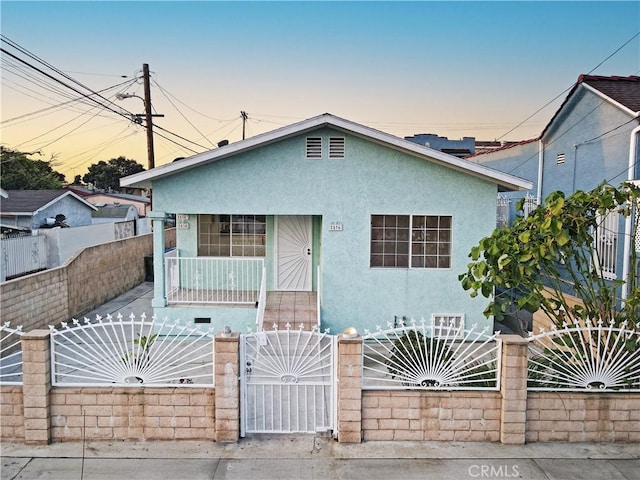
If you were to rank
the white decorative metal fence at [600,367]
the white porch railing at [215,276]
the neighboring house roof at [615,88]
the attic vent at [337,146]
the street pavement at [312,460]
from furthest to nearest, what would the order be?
1. the white porch railing at [215,276]
2. the attic vent at [337,146]
3. the neighboring house roof at [615,88]
4. the white decorative metal fence at [600,367]
5. the street pavement at [312,460]

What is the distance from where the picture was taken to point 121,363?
5426 mm

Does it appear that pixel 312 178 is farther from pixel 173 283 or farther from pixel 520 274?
pixel 520 274

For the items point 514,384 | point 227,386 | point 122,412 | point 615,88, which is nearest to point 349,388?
point 227,386

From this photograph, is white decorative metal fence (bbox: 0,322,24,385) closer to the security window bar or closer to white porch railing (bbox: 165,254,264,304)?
white porch railing (bbox: 165,254,264,304)

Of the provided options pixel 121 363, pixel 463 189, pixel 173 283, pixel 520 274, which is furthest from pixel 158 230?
pixel 520 274

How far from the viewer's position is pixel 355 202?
32.6ft

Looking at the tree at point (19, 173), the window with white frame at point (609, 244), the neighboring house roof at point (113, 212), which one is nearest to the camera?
the window with white frame at point (609, 244)

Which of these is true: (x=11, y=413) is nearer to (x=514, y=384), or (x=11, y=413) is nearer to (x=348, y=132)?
(x=514, y=384)

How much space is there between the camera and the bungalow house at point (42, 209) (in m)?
18.6

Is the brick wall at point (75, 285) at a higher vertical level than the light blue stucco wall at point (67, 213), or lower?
lower

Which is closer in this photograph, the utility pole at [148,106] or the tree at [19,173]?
the utility pole at [148,106]

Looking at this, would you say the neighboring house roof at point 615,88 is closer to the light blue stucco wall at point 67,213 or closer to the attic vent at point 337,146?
the attic vent at point 337,146

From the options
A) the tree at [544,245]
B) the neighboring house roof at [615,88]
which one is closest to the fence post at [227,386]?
the tree at [544,245]

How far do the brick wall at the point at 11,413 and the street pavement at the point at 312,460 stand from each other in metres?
0.15
